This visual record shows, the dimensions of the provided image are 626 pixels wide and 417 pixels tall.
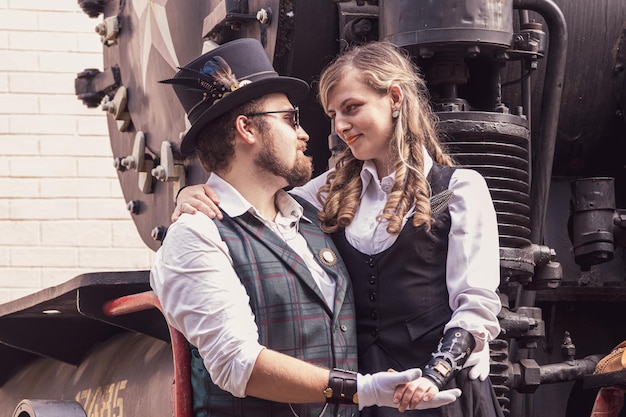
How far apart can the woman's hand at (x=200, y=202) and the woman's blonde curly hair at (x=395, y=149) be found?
26 cm

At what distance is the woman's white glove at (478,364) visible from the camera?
2625mm

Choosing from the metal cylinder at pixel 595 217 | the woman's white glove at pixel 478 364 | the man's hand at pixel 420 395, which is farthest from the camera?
the metal cylinder at pixel 595 217

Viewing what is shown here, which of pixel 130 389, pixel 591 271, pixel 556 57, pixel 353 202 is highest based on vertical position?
pixel 556 57

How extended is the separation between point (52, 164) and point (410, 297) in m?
6.45

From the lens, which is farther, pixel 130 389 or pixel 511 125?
pixel 130 389

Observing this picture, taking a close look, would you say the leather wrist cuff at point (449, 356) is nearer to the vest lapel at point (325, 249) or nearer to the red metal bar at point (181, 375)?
the vest lapel at point (325, 249)

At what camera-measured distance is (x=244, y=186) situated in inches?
112

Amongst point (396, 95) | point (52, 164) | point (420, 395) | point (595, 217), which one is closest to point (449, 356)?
point (420, 395)

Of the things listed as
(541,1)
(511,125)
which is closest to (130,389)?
(511,125)

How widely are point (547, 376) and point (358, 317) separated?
1069 mm

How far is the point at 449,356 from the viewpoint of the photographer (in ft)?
8.13

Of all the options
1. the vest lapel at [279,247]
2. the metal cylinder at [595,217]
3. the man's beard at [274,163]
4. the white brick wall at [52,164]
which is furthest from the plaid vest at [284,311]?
the white brick wall at [52,164]

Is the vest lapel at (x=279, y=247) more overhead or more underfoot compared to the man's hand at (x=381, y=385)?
more overhead

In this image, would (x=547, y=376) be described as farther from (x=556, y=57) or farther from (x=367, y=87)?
(x=367, y=87)
